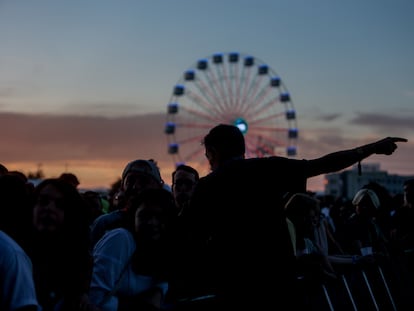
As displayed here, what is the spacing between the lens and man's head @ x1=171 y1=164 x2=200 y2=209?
22.0 feet

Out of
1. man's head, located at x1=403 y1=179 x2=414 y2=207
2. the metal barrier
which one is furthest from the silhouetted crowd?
man's head, located at x1=403 y1=179 x2=414 y2=207

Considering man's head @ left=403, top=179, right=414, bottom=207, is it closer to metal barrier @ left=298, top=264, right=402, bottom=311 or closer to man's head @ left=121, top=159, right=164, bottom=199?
metal barrier @ left=298, top=264, right=402, bottom=311

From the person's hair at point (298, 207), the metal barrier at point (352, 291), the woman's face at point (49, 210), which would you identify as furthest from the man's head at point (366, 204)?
the woman's face at point (49, 210)

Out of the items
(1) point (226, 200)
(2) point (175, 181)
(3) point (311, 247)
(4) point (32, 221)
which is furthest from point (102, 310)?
(3) point (311, 247)

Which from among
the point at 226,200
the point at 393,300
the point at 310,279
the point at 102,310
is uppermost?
the point at 226,200

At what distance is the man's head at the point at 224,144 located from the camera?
162 inches

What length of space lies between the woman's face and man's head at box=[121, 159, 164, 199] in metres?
1.54

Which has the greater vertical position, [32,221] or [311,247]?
[32,221]

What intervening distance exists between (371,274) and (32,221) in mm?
5652

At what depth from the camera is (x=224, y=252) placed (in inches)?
153

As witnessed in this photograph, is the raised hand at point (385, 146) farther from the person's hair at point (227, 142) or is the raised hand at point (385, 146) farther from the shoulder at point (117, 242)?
the shoulder at point (117, 242)

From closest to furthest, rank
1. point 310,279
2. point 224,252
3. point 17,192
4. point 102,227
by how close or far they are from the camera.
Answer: point 17,192
point 224,252
point 102,227
point 310,279

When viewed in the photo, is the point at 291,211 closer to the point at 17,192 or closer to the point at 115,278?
the point at 115,278

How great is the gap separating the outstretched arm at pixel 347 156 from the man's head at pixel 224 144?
440mm
